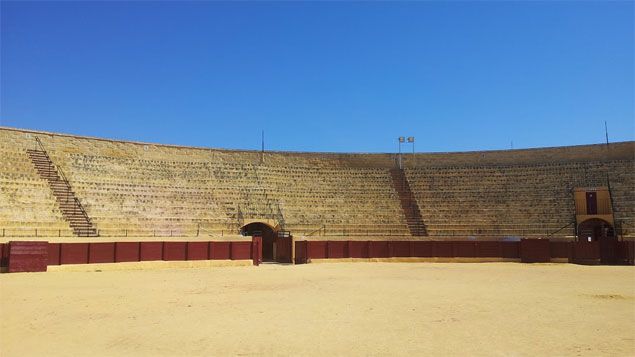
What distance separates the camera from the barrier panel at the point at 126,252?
23.0 meters

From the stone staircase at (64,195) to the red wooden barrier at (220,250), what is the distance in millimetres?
5398

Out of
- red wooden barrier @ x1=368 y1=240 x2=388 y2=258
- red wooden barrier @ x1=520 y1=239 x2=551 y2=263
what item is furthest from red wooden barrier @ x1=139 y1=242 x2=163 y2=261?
red wooden barrier @ x1=520 y1=239 x2=551 y2=263

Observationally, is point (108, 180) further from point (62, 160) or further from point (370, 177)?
point (370, 177)

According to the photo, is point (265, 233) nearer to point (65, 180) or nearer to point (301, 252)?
point (301, 252)

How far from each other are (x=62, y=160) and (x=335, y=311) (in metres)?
23.2

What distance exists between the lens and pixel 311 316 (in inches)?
449

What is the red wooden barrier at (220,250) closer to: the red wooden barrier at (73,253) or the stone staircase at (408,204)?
the red wooden barrier at (73,253)

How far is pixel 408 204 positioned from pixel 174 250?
16.0 meters

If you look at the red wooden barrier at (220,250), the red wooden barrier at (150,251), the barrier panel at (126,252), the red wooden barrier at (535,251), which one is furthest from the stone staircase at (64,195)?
the red wooden barrier at (535,251)

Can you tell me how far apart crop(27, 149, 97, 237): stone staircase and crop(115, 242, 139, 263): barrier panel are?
2.65 meters

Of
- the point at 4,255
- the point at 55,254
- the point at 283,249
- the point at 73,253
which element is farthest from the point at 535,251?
the point at 4,255

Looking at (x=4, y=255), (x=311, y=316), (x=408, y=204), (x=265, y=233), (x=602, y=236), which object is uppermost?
(x=408, y=204)

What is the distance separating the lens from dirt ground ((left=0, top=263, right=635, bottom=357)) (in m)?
8.62

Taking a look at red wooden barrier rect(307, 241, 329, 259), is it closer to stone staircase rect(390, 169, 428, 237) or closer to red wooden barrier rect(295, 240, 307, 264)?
red wooden barrier rect(295, 240, 307, 264)
